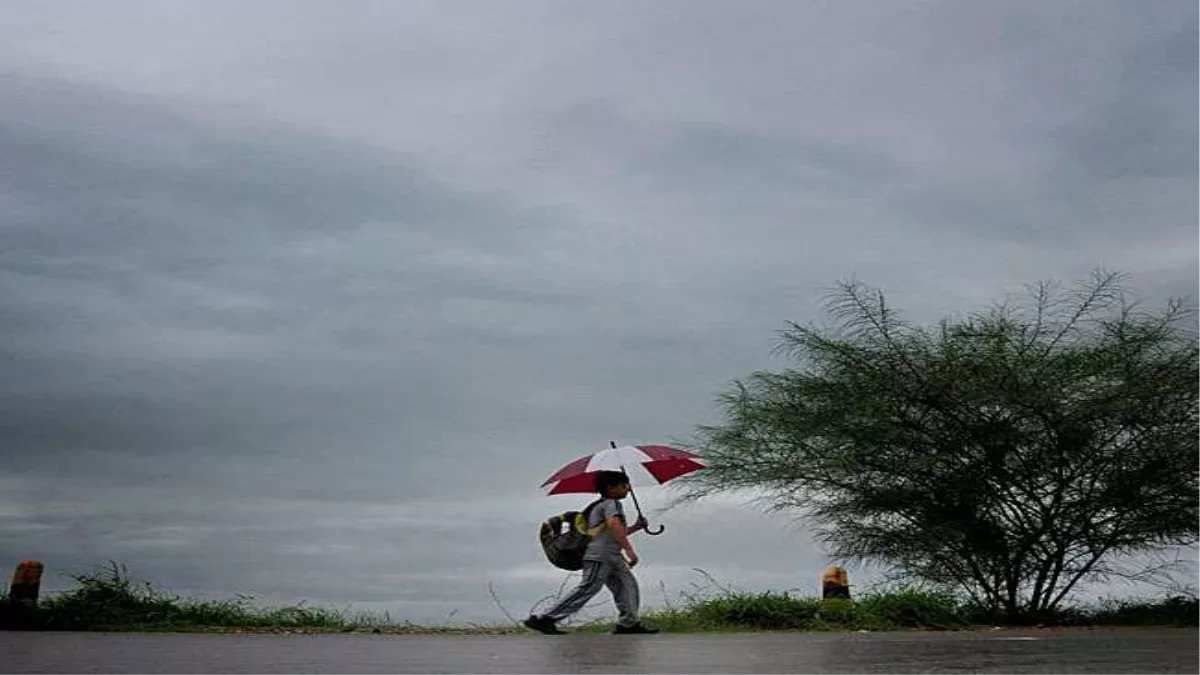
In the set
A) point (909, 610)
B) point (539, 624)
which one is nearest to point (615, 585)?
point (539, 624)

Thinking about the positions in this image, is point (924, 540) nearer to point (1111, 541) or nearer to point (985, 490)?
point (985, 490)

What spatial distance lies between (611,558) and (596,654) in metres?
3.68

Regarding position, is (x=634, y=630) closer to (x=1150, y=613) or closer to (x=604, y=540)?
(x=604, y=540)

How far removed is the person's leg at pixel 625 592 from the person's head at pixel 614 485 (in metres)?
0.74

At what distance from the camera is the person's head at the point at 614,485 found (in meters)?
14.4

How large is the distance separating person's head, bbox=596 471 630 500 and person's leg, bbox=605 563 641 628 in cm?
74

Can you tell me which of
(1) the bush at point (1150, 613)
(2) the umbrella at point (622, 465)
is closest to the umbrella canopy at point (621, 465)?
(2) the umbrella at point (622, 465)

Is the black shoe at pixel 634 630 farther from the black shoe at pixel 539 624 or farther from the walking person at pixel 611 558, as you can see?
the black shoe at pixel 539 624

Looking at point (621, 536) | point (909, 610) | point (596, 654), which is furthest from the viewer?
point (909, 610)

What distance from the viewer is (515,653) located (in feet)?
35.8

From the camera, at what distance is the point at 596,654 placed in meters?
10.5

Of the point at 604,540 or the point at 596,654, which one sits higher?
the point at 604,540

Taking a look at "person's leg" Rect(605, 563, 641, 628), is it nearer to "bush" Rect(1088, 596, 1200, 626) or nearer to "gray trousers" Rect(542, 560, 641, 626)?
"gray trousers" Rect(542, 560, 641, 626)

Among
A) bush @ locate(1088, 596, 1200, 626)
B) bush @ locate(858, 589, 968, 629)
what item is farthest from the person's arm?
bush @ locate(1088, 596, 1200, 626)
